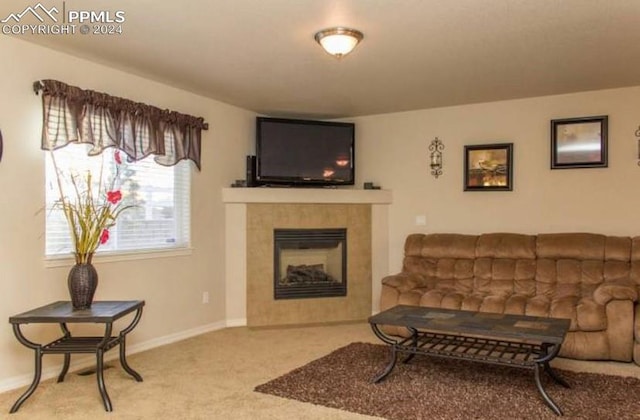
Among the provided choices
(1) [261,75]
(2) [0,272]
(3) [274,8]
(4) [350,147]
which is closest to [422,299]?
(4) [350,147]

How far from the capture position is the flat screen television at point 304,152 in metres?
5.44

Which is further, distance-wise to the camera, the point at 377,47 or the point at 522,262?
the point at 522,262

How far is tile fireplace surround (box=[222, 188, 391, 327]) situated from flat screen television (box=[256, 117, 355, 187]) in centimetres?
21

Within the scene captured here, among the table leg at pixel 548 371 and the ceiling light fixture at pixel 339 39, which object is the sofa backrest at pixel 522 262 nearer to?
the table leg at pixel 548 371

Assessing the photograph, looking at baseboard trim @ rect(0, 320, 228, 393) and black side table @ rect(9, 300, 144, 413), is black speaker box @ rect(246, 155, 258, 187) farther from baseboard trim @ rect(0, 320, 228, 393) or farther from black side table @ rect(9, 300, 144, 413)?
black side table @ rect(9, 300, 144, 413)

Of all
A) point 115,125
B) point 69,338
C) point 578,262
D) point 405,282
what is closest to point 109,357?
point 69,338

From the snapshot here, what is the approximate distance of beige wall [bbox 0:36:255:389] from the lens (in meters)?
3.38

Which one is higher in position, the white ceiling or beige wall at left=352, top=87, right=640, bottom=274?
the white ceiling

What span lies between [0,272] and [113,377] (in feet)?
3.40

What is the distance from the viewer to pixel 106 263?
4047 mm

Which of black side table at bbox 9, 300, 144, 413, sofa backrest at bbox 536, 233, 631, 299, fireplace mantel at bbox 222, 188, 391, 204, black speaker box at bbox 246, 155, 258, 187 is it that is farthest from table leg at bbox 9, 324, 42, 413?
sofa backrest at bbox 536, 233, 631, 299

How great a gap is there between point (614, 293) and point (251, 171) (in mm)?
3522

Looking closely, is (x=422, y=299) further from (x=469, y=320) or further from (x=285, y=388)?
(x=285, y=388)

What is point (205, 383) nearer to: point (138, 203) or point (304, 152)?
point (138, 203)
